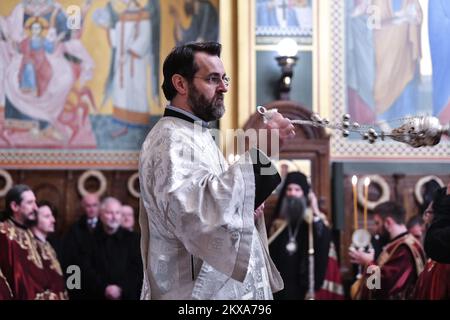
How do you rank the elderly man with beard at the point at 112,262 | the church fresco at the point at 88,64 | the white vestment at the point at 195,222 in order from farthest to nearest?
the church fresco at the point at 88,64 → the elderly man with beard at the point at 112,262 → the white vestment at the point at 195,222

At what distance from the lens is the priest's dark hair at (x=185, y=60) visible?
4070 mm

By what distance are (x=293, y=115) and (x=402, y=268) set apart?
207cm

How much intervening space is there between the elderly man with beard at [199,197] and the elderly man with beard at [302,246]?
4.71 metres

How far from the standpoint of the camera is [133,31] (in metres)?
11.0

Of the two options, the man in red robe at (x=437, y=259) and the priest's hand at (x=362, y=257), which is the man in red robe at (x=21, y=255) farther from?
the man in red robe at (x=437, y=259)

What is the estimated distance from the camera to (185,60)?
4090 millimetres

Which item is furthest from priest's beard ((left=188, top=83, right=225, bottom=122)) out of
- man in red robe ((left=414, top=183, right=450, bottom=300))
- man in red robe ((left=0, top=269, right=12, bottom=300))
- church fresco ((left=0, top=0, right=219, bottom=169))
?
church fresco ((left=0, top=0, right=219, bottom=169))

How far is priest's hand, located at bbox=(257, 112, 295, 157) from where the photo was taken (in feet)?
12.5

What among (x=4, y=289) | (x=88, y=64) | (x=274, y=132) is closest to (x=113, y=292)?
(x=4, y=289)

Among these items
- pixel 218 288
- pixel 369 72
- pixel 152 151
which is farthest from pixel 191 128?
pixel 369 72

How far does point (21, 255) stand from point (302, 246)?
2705mm

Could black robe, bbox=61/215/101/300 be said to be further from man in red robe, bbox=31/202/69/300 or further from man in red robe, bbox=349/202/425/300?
man in red robe, bbox=349/202/425/300

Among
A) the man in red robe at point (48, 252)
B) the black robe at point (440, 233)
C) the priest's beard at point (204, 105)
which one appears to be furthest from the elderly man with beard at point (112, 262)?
the priest's beard at point (204, 105)

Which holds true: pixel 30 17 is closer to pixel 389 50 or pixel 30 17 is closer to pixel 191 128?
pixel 389 50
